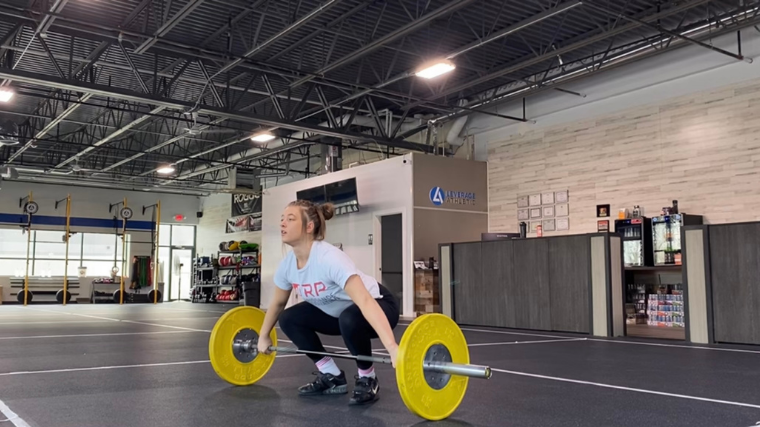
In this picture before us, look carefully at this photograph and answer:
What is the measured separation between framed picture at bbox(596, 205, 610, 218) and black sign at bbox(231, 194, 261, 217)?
1163cm

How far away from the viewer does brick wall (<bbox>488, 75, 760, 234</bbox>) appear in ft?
27.2

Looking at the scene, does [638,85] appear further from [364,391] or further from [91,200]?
[91,200]

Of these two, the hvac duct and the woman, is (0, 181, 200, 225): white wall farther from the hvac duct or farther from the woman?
the woman

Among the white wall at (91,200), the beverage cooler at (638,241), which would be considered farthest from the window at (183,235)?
the beverage cooler at (638,241)

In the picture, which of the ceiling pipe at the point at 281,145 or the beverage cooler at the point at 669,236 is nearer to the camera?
the beverage cooler at the point at 669,236

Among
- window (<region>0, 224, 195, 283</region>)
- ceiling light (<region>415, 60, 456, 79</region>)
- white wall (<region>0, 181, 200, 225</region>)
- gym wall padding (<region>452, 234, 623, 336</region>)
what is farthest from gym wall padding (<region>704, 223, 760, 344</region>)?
white wall (<region>0, 181, 200, 225</region>)

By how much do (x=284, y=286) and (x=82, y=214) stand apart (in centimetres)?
2069

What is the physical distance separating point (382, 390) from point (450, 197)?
27.4 feet

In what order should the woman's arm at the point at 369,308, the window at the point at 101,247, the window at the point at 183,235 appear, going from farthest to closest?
the window at the point at 183,235 < the window at the point at 101,247 < the woman's arm at the point at 369,308

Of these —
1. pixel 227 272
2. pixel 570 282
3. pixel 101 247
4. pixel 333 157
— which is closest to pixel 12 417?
pixel 570 282

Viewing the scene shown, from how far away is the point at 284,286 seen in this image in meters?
3.06

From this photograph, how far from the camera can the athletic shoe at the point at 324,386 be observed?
307 cm

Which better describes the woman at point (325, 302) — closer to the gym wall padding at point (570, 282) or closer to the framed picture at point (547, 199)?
the gym wall padding at point (570, 282)

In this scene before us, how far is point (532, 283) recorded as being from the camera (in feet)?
26.6
